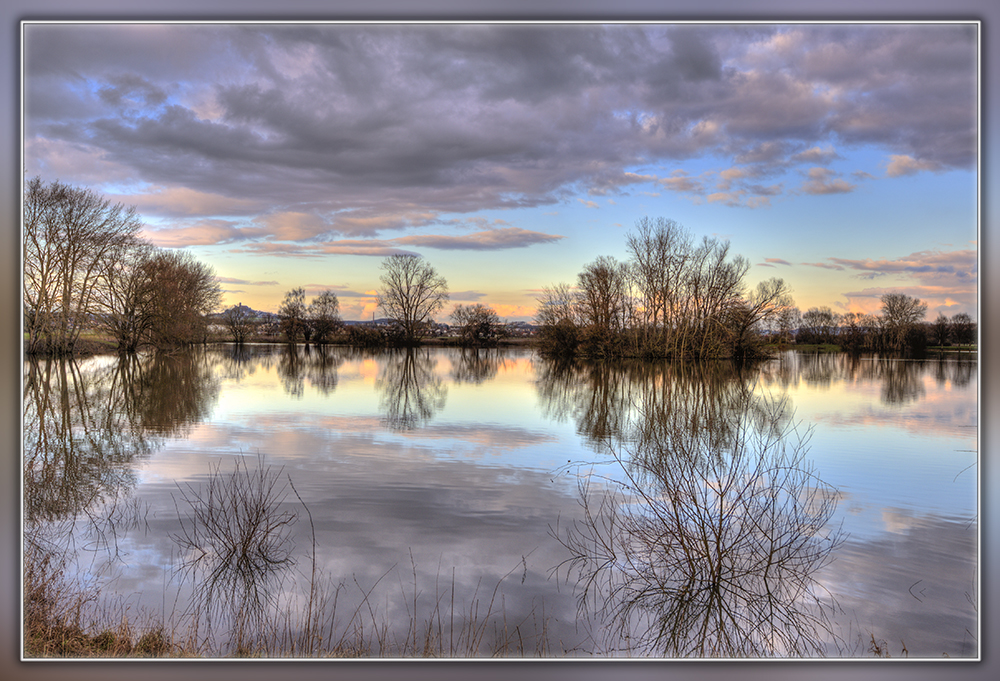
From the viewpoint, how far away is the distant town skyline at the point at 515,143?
14.5ft

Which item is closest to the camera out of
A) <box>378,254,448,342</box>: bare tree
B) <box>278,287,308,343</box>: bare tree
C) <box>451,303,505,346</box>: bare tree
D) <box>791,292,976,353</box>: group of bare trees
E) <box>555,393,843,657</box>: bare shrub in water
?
<box>555,393,843,657</box>: bare shrub in water

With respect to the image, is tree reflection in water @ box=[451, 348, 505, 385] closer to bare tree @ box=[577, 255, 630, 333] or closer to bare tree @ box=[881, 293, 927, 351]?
bare tree @ box=[577, 255, 630, 333]

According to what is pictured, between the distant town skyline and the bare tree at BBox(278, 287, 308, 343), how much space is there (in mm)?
3209

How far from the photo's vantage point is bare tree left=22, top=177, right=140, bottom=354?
23.9 ft

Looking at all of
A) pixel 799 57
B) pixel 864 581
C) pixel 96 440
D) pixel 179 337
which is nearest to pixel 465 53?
pixel 799 57

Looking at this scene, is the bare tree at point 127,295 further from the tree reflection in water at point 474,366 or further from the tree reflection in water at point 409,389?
the tree reflection in water at point 474,366

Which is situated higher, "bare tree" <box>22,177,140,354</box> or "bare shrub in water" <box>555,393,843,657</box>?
"bare tree" <box>22,177,140,354</box>

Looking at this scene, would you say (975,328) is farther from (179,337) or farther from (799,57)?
(179,337)

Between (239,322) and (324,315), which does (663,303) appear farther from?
(239,322)

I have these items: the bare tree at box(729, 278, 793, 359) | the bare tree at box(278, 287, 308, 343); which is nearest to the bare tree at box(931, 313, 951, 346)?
the bare tree at box(729, 278, 793, 359)

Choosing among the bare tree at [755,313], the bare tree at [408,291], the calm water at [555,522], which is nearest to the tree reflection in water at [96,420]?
the calm water at [555,522]

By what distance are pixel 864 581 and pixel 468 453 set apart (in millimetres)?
5882

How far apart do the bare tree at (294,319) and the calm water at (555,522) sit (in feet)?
7.79

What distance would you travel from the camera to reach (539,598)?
4617mm
